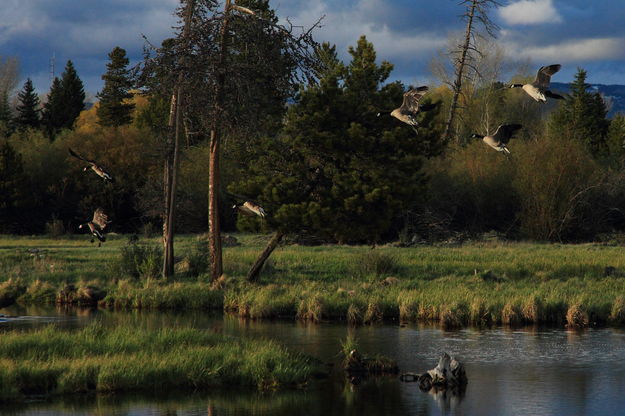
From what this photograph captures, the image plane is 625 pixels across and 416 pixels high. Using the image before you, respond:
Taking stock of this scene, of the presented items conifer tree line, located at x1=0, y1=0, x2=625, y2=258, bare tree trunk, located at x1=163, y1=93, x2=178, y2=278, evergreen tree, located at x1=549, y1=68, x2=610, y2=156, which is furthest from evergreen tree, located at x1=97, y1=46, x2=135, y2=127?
bare tree trunk, located at x1=163, y1=93, x2=178, y2=278

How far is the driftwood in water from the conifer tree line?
6.09 metres

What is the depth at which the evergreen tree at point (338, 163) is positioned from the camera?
30312 millimetres

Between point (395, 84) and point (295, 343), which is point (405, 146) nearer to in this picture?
point (395, 84)

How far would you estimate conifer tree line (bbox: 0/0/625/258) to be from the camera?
94.9ft

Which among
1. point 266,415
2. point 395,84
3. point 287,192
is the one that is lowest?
point 266,415

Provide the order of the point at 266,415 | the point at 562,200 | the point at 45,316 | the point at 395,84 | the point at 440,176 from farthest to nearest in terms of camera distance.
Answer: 1. the point at 440,176
2. the point at 562,200
3. the point at 395,84
4. the point at 45,316
5. the point at 266,415

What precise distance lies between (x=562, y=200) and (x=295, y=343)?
99.1 feet

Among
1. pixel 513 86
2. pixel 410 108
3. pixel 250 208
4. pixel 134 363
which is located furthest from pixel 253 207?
pixel 134 363

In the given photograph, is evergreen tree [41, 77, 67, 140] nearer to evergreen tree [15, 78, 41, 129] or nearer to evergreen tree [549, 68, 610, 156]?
evergreen tree [15, 78, 41, 129]

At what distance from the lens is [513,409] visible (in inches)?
596

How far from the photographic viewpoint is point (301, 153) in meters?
30.7

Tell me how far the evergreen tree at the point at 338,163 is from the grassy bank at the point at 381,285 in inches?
82.3

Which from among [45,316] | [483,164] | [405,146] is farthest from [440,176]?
[45,316]

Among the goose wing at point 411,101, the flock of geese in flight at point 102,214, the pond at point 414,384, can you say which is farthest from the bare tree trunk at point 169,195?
the goose wing at point 411,101
